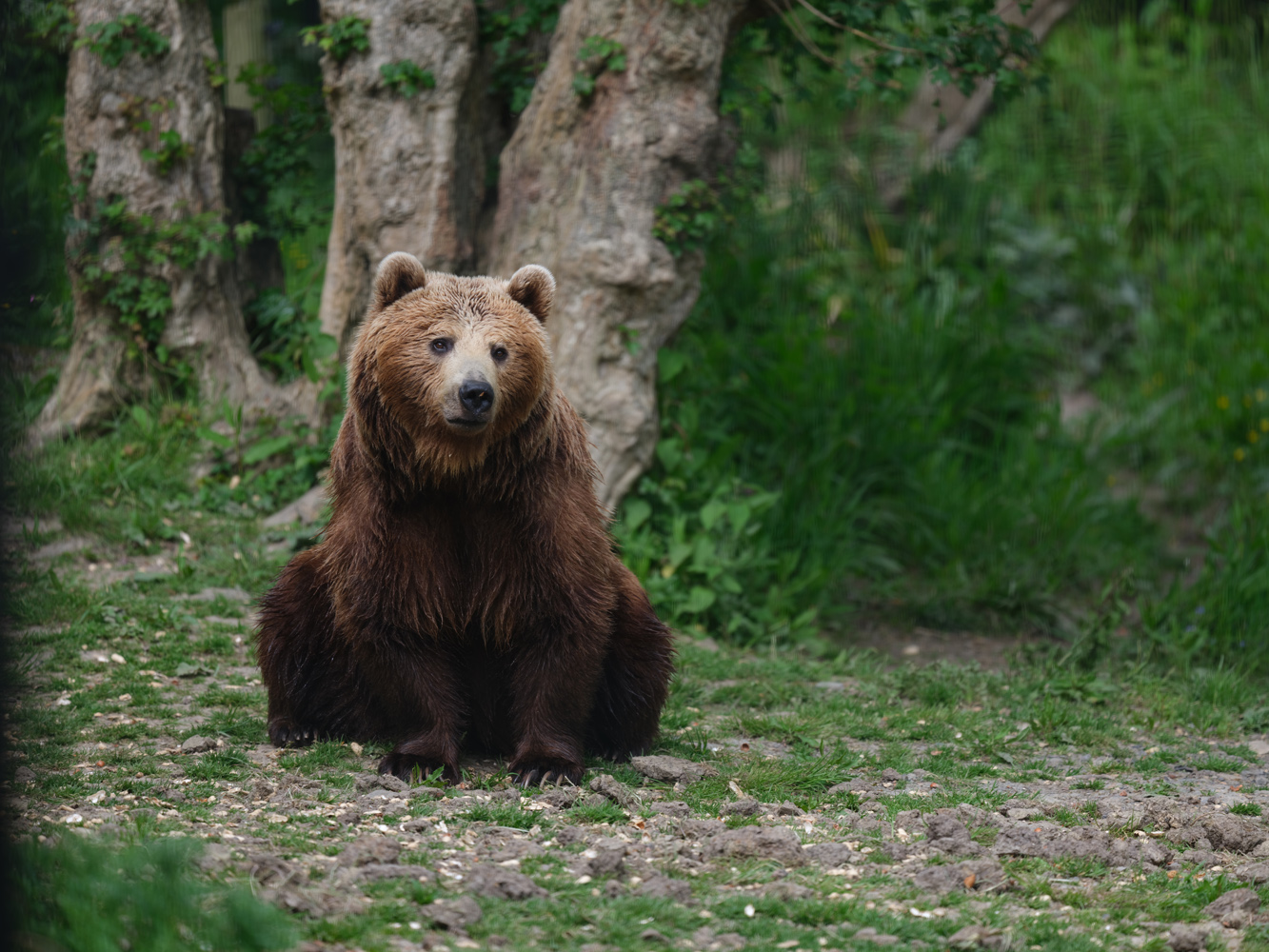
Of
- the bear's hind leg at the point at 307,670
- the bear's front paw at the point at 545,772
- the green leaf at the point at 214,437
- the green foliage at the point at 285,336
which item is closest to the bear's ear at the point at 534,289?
the bear's hind leg at the point at 307,670

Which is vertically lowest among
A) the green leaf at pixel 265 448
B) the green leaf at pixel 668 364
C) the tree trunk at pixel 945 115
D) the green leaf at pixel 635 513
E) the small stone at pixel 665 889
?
the small stone at pixel 665 889

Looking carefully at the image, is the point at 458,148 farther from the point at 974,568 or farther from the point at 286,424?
the point at 974,568

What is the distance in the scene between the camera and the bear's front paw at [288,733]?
4.64 m

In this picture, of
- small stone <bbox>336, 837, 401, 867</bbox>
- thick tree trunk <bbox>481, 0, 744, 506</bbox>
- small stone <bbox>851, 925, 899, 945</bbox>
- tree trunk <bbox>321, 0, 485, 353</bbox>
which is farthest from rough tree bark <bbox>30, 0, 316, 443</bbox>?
small stone <bbox>851, 925, 899, 945</bbox>

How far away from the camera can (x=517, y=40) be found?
7.28 meters

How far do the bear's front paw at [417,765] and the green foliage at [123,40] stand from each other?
4656 mm

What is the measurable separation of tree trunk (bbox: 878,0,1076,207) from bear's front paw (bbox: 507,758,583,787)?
24.3 ft

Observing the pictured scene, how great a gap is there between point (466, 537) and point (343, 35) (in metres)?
3.59

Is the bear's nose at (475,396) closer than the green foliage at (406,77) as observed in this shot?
Yes

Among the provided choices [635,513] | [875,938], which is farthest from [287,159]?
[875,938]

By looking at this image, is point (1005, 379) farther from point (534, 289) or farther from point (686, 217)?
point (534, 289)

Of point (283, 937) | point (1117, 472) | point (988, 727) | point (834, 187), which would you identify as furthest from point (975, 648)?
point (283, 937)

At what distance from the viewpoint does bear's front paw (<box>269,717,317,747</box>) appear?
4645 millimetres

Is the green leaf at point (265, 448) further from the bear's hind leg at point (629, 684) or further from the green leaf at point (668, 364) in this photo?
the bear's hind leg at point (629, 684)
